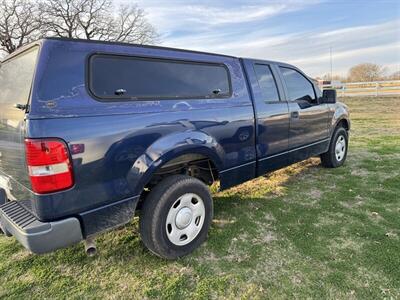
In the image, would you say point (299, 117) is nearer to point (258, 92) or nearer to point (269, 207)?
point (258, 92)

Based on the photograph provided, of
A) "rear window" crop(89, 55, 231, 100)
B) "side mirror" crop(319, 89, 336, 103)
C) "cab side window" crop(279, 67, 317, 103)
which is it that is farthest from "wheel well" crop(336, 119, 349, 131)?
"rear window" crop(89, 55, 231, 100)

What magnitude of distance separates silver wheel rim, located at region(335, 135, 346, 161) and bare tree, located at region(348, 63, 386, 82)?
146 ft

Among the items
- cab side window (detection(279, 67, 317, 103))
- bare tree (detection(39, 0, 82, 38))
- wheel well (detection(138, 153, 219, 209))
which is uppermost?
bare tree (detection(39, 0, 82, 38))

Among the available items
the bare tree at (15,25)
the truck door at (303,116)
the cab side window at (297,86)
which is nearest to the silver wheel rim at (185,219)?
the truck door at (303,116)

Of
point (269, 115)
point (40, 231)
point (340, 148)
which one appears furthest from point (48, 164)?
point (340, 148)

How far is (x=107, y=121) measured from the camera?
7.50 feet

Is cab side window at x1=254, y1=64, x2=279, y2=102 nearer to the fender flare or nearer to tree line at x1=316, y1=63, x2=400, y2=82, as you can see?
the fender flare

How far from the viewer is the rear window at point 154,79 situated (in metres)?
2.36

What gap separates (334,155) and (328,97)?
1.14m

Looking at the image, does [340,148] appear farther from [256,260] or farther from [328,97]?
[256,260]

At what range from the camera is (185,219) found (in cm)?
288

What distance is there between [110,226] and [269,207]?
2196 mm

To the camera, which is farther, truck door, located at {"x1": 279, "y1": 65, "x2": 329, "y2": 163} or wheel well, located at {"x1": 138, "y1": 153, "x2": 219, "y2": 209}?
truck door, located at {"x1": 279, "y1": 65, "x2": 329, "y2": 163}

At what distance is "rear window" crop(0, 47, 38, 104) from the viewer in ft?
7.37
